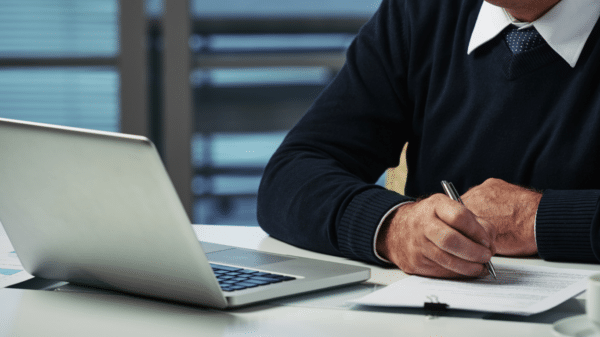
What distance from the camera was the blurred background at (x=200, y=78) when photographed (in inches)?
122

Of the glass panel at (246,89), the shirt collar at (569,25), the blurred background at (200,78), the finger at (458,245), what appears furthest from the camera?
the glass panel at (246,89)

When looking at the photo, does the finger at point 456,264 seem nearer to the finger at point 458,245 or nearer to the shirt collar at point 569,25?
the finger at point 458,245

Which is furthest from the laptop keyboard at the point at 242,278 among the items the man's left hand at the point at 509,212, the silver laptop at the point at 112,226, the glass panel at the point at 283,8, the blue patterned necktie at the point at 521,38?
the glass panel at the point at 283,8

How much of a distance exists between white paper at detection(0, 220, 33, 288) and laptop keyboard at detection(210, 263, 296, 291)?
9.9 inches

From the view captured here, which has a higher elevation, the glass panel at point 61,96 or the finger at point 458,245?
the finger at point 458,245

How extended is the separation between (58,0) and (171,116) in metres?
0.87

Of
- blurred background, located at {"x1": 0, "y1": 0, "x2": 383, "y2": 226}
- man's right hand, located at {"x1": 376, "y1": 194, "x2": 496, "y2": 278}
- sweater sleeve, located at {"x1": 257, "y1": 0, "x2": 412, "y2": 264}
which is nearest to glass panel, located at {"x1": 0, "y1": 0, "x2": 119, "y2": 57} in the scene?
blurred background, located at {"x1": 0, "y1": 0, "x2": 383, "y2": 226}

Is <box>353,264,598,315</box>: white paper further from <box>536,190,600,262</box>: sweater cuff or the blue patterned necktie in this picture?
the blue patterned necktie

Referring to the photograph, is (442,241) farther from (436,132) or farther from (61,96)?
(61,96)

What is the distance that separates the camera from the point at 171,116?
10.1ft

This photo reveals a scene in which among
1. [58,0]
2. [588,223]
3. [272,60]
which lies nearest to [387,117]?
[588,223]

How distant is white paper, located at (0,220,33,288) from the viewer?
2.57 ft

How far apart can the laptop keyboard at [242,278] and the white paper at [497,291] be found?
10cm

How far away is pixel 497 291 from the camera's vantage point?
0.69m
